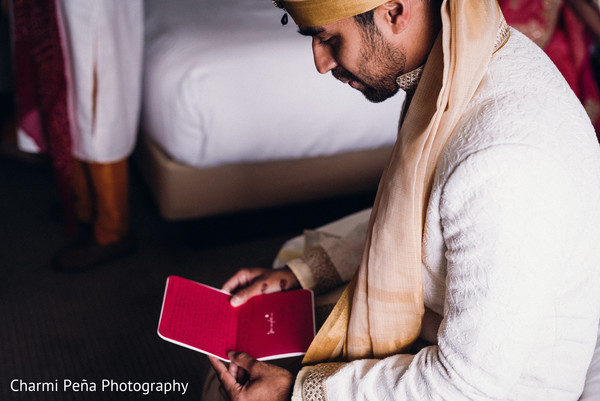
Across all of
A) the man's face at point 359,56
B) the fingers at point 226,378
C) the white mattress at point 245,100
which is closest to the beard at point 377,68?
the man's face at point 359,56

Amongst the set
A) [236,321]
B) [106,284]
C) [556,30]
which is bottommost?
[106,284]

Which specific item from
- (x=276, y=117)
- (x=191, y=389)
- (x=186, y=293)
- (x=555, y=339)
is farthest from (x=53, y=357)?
(x=555, y=339)

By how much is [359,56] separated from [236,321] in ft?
1.63

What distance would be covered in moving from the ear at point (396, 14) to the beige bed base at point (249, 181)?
107 cm

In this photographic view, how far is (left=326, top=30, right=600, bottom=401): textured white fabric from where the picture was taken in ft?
2.03

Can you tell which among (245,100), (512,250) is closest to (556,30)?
(245,100)

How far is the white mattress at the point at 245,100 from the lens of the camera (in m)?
1.60

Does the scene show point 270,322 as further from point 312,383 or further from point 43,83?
point 43,83

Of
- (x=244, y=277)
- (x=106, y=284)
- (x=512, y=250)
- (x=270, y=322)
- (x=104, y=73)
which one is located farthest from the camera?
(x=106, y=284)

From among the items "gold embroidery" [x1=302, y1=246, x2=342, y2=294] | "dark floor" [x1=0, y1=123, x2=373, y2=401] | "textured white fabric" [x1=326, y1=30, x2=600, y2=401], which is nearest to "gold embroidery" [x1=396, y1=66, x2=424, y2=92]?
"textured white fabric" [x1=326, y1=30, x2=600, y2=401]

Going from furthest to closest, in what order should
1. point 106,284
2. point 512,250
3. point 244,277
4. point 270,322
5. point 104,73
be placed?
point 106,284 < point 104,73 < point 244,277 < point 270,322 < point 512,250

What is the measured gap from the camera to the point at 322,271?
1.07 m

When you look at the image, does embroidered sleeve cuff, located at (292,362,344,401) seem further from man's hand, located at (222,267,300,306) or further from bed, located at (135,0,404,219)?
bed, located at (135,0,404,219)

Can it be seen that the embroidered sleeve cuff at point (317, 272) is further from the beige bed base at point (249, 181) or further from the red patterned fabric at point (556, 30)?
the red patterned fabric at point (556, 30)
